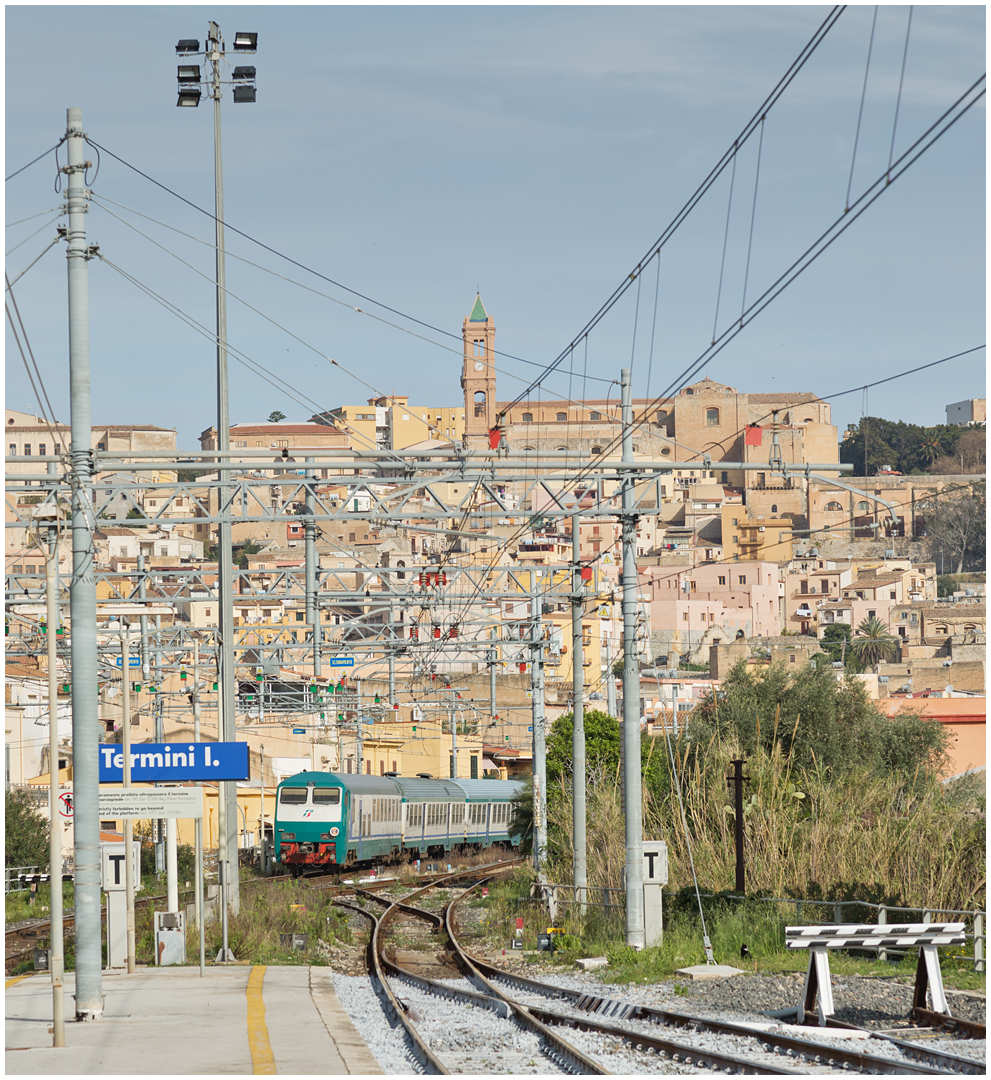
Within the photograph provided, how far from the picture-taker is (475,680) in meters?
96.7

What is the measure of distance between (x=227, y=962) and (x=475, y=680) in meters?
77.6

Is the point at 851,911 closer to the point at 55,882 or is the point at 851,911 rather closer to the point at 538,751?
the point at 55,882

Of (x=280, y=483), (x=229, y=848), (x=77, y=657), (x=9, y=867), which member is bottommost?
(x=9, y=867)

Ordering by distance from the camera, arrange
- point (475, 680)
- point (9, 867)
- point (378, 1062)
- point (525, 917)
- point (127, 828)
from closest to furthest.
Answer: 1. point (378, 1062)
2. point (127, 828)
3. point (525, 917)
4. point (9, 867)
5. point (475, 680)

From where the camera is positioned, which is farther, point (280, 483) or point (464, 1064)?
point (280, 483)

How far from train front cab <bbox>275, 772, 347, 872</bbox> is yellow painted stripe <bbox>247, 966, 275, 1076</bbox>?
2353 centimetres

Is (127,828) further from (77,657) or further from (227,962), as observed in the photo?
(77,657)

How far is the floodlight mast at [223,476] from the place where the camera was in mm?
23797

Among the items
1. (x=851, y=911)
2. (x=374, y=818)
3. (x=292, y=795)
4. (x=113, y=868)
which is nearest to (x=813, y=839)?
(x=851, y=911)

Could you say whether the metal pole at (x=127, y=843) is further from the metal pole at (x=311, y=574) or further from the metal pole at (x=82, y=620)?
the metal pole at (x=311, y=574)

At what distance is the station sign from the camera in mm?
17203

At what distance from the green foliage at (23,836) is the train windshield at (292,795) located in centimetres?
664

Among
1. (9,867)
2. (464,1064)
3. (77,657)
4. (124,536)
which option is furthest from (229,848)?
(124,536)

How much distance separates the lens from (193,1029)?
13.0 meters
